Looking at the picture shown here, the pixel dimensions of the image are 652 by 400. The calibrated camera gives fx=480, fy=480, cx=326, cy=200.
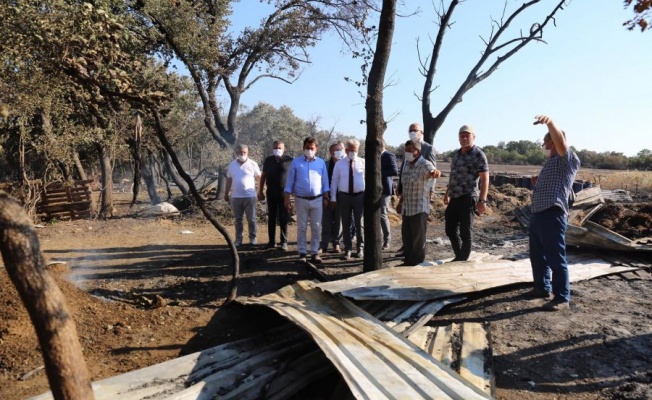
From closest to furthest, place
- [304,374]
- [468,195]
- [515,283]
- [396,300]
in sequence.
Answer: [304,374], [396,300], [515,283], [468,195]

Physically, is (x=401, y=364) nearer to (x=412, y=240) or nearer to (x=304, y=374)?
(x=304, y=374)

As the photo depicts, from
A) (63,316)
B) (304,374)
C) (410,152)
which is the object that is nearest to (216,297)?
Answer: (304,374)

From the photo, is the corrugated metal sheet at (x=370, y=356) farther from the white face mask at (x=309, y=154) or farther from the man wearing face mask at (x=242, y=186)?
the man wearing face mask at (x=242, y=186)

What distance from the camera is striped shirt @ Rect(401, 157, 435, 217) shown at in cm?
596

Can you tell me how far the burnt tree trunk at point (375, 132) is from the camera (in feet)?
18.7

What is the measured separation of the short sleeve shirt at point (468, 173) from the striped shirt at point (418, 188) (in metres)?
0.37

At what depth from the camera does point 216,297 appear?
18.8 ft

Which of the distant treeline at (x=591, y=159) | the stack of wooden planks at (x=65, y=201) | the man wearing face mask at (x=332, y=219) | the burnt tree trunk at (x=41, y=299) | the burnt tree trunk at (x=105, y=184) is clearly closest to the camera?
the burnt tree trunk at (x=41, y=299)

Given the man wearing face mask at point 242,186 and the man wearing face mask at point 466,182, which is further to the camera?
the man wearing face mask at point 242,186

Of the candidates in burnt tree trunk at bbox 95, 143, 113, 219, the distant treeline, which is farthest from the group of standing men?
the distant treeline

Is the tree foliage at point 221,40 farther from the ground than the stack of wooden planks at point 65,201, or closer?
farther from the ground

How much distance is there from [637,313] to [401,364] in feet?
9.96

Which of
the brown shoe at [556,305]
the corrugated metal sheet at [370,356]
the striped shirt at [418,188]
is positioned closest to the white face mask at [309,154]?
the striped shirt at [418,188]

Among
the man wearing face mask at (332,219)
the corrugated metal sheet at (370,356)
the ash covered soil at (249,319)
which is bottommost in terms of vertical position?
the ash covered soil at (249,319)
